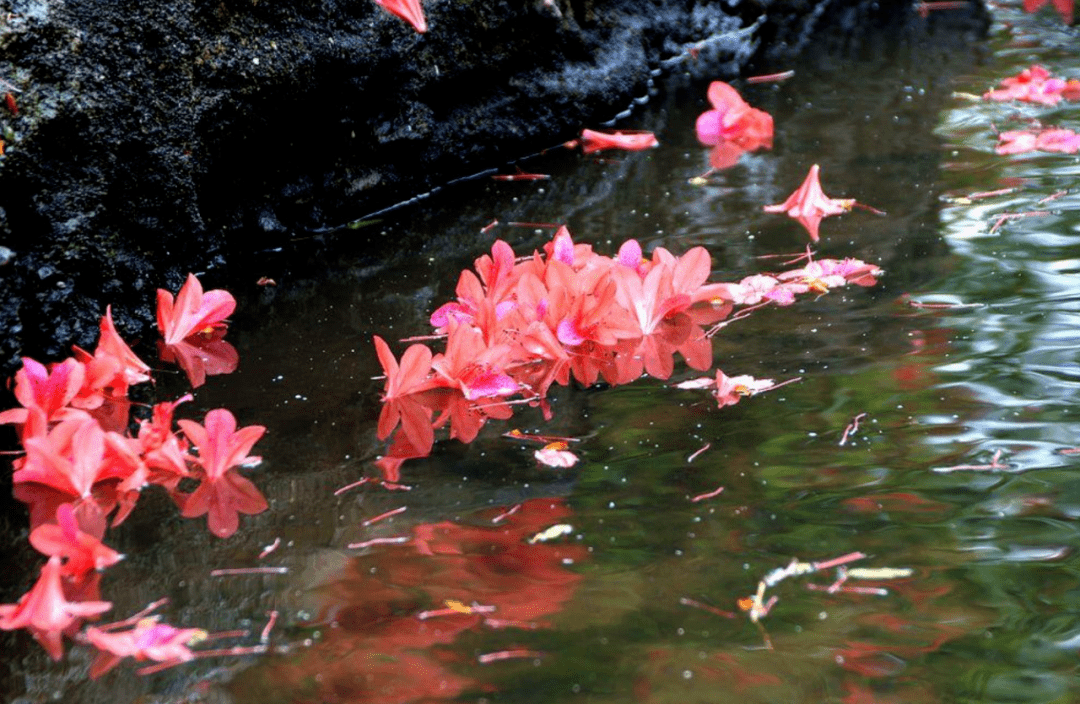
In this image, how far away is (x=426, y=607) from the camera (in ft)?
5.52

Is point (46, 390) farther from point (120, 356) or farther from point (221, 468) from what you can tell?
point (221, 468)

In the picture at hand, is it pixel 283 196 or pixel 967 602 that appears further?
pixel 283 196

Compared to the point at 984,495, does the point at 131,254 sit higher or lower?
higher

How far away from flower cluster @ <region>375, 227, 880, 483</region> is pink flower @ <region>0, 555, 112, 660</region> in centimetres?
58

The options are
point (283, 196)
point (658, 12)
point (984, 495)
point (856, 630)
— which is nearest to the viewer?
point (856, 630)

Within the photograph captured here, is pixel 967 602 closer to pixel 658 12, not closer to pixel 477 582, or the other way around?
pixel 477 582

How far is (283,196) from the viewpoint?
336cm

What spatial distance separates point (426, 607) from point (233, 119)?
1.81 meters

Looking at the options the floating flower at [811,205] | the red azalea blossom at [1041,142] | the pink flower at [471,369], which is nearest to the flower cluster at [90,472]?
the pink flower at [471,369]

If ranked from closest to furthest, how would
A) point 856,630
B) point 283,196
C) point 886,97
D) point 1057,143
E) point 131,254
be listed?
point 856,630 < point 131,254 < point 283,196 < point 1057,143 < point 886,97

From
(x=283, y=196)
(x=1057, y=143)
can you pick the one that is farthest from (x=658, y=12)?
(x=283, y=196)

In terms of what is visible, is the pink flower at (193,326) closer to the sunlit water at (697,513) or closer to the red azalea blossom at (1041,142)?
the sunlit water at (697,513)

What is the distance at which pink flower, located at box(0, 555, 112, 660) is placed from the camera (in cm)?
164

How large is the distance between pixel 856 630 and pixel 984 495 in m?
0.44
